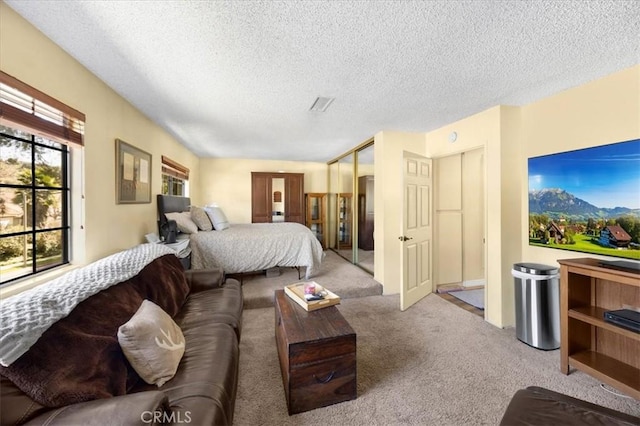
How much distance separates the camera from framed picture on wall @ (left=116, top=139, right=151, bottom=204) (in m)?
2.44

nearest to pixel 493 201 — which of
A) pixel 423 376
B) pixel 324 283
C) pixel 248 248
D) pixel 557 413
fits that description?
pixel 423 376

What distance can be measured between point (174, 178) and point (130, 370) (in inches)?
148

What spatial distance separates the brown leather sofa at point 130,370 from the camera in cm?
85

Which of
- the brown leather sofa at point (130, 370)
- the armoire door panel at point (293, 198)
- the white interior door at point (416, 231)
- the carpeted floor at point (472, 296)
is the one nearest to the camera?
the brown leather sofa at point (130, 370)

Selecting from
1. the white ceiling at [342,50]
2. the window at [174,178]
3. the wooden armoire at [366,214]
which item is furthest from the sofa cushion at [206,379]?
the wooden armoire at [366,214]

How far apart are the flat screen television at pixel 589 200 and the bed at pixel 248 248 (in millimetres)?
2735

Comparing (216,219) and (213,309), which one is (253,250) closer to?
(216,219)

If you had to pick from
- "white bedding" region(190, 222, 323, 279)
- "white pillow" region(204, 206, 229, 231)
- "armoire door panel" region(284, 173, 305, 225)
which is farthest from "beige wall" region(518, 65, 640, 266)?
"armoire door panel" region(284, 173, 305, 225)

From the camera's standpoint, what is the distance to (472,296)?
3.51 meters

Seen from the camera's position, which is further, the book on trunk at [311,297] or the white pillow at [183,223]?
the white pillow at [183,223]

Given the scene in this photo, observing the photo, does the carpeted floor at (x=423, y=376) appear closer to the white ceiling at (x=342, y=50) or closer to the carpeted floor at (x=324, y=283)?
the carpeted floor at (x=324, y=283)

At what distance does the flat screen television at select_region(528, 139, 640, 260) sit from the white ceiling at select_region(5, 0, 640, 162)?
2.19 ft

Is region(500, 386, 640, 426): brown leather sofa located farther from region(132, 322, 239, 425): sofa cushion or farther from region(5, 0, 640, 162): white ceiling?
region(5, 0, 640, 162): white ceiling

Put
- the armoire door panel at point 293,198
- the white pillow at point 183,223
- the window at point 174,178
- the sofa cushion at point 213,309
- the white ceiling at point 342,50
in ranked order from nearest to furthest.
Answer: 1. the white ceiling at point 342,50
2. the sofa cushion at point 213,309
3. the white pillow at point 183,223
4. the window at point 174,178
5. the armoire door panel at point 293,198
